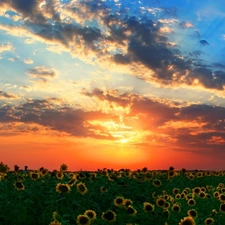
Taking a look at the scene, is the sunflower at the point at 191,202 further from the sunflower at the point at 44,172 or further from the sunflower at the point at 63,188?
the sunflower at the point at 44,172

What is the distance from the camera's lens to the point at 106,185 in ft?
50.0

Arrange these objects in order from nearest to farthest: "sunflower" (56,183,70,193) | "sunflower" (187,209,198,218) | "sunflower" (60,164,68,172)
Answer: "sunflower" (187,209,198,218), "sunflower" (56,183,70,193), "sunflower" (60,164,68,172)

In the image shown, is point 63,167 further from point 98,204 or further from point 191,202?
point 191,202

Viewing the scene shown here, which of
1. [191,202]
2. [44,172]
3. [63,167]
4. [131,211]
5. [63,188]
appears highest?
[63,167]

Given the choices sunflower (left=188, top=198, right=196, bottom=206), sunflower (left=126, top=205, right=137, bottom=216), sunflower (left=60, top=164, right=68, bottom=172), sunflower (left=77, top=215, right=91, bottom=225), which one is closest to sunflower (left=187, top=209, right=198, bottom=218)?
sunflower (left=126, top=205, right=137, bottom=216)

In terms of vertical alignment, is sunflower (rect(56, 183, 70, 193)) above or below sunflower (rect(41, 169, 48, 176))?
below

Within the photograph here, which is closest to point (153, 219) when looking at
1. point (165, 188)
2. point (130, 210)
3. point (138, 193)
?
point (130, 210)

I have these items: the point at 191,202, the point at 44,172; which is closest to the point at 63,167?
the point at 44,172

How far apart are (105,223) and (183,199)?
159 inches

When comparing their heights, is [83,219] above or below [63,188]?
below

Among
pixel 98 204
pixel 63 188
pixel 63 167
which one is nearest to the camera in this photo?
pixel 63 188

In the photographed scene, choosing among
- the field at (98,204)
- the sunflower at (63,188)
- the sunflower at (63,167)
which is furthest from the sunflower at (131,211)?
the sunflower at (63,167)

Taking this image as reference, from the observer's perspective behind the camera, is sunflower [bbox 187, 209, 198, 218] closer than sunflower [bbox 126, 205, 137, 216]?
No

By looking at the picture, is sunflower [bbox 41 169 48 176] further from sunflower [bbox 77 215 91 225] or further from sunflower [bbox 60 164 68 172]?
sunflower [bbox 77 215 91 225]
